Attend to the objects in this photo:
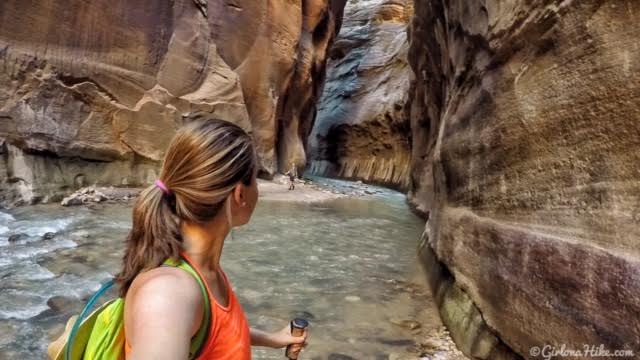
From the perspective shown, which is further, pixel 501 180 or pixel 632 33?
pixel 501 180

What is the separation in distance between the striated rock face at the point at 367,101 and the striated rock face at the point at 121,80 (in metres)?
9.23

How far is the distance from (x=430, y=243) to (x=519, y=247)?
2.93 meters

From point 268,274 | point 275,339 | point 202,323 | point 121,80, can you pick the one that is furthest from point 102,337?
point 121,80

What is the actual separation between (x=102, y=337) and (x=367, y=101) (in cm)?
2790

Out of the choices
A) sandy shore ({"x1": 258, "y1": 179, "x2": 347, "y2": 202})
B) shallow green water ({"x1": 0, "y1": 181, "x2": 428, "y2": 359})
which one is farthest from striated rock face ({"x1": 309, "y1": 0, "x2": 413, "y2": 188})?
shallow green water ({"x1": 0, "y1": 181, "x2": 428, "y2": 359})

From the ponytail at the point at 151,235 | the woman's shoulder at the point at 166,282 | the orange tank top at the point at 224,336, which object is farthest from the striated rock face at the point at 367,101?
the woman's shoulder at the point at 166,282

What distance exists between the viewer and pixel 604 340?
6.10 feet

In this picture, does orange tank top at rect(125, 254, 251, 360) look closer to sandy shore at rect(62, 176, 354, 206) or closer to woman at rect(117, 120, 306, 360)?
woman at rect(117, 120, 306, 360)

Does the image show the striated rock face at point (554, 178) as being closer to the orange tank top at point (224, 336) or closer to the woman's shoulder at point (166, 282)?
the orange tank top at point (224, 336)

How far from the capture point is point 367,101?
28.2m

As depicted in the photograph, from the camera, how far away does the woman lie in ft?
3.47

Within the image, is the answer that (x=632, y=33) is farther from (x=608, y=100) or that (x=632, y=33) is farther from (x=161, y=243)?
(x=161, y=243)

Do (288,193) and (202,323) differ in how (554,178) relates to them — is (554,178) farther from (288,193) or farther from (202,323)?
(288,193)

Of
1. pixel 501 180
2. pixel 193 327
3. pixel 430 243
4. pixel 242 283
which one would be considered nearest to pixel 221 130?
pixel 193 327
